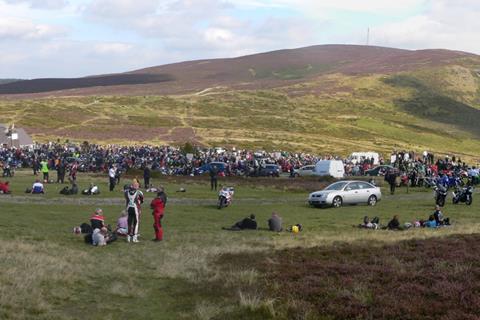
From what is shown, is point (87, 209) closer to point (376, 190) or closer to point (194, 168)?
point (376, 190)

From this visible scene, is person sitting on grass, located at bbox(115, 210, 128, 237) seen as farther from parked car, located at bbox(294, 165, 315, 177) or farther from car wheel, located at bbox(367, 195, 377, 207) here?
parked car, located at bbox(294, 165, 315, 177)

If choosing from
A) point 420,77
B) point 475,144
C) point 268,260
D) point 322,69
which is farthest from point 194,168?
point 322,69

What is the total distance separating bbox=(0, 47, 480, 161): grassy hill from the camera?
330ft

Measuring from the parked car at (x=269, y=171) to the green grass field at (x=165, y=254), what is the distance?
764 inches

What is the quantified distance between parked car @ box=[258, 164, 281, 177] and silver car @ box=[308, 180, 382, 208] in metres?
20.9

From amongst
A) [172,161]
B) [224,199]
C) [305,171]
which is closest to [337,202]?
[224,199]

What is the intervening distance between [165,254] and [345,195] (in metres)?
19.1

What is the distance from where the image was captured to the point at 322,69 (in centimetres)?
18850

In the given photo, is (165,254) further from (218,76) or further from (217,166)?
(218,76)

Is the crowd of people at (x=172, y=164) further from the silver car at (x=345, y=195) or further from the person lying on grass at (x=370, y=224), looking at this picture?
the person lying on grass at (x=370, y=224)

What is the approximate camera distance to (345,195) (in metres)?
36.8

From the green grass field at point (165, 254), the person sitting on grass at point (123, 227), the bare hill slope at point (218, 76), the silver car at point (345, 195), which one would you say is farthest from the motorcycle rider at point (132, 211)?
the bare hill slope at point (218, 76)

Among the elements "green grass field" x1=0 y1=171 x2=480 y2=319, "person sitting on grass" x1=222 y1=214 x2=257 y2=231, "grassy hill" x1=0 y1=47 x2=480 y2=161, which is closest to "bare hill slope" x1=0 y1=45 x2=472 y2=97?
"grassy hill" x1=0 y1=47 x2=480 y2=161

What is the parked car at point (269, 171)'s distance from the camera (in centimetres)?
5822
